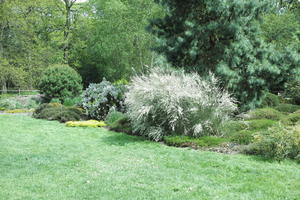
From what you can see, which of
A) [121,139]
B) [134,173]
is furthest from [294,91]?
[134,173]

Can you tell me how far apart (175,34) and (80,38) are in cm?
2032

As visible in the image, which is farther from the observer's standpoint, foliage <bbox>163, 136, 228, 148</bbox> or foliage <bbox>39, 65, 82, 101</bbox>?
foliage <bbox>39, 65, 82, 101</bbox>

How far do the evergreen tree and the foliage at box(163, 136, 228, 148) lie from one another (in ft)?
9.56

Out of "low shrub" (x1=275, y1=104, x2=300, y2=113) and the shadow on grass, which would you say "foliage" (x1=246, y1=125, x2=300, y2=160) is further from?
"low shrub" (x1=275, y1=104, x2=300, y2=113)

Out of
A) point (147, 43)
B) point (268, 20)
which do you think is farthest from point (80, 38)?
point (268, 20)

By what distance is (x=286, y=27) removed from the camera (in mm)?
21312

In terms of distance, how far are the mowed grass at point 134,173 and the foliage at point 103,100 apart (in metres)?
4.15

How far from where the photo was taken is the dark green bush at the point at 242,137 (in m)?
7.21

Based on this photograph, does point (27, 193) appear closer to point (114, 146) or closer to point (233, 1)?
point (114, 146)

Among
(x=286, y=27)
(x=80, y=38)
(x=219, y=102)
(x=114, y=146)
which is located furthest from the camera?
(x=80, y=38)

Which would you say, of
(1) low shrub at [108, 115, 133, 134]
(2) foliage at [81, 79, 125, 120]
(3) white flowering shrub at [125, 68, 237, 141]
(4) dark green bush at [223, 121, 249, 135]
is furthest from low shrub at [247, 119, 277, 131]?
(2) foliage at [81, 79, 125, 120]

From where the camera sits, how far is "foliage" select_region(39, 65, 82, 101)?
58.5ft

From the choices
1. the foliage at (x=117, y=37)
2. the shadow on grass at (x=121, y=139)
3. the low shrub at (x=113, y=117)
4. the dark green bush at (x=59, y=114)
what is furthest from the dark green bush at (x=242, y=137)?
the foliage at (x=117, y=37)

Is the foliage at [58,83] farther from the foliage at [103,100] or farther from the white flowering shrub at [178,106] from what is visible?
the white flowering shrub at [178,106]
